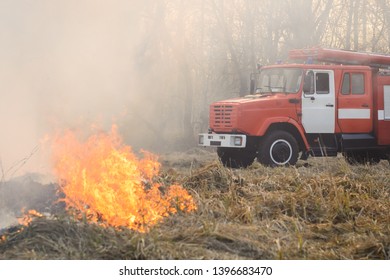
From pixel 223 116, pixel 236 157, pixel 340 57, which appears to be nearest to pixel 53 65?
pixel 223 116

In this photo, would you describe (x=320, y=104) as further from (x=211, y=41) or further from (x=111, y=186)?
(x=211, y=41)

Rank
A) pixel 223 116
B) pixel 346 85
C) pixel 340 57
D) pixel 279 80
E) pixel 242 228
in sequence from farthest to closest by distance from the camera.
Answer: pixel 340 57 < pixel 346 85 < pixel 279 80 < pixel 223 116 < pixel 242 228

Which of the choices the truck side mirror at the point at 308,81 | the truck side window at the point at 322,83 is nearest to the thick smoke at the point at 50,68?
the truck side mirror at the point at 308,81

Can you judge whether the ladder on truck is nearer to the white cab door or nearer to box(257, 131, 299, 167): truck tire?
the white cab door

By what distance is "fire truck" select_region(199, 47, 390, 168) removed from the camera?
11477 mm

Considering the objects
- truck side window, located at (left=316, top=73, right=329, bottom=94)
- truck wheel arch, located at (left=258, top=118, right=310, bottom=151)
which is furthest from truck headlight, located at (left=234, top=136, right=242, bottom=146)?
truck side window, located at (left=316, top=73, right=329, bottom=94)

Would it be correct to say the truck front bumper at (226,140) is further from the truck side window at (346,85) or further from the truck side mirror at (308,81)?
the truck side window at (346,85)

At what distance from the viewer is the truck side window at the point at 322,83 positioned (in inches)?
471

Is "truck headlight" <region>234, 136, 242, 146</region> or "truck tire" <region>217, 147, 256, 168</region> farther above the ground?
"truck headlight" <region>234, 136, 242, 146</region>

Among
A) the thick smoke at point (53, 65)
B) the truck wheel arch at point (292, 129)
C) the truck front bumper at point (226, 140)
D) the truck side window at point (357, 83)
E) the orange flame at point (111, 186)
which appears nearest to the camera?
the orange flame at point (111, 186)

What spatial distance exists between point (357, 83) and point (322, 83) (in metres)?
0.87

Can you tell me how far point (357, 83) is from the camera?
486 inches

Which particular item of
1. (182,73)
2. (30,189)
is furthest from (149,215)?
(182,73)

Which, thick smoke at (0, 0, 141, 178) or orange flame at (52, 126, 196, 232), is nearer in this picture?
orange flame at (52, 126, 196, 232)
